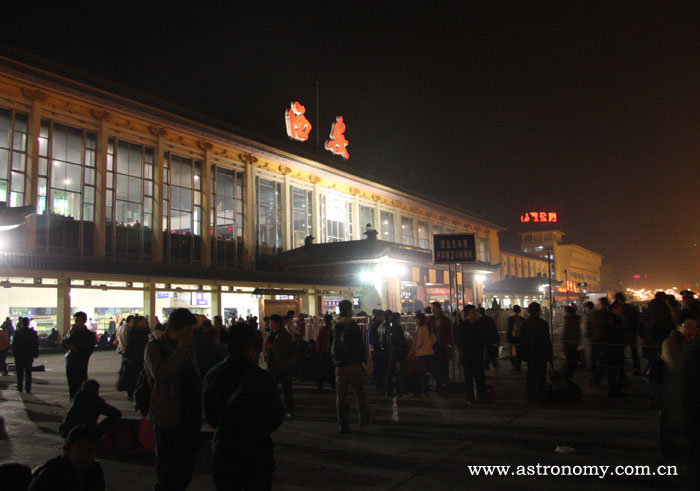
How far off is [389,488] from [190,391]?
2.54 metres

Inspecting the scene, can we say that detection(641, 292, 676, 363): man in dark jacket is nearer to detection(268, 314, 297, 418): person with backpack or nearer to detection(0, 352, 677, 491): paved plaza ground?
detection(0, 352, 677, 491): paved plaza ground

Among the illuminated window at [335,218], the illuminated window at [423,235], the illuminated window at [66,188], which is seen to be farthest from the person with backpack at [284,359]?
the illuminated window at [423,235]

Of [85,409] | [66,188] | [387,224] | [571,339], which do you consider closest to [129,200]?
[66,188]

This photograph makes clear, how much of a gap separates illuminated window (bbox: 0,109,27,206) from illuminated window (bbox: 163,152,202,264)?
23.2 ft

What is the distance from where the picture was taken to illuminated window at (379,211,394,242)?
45094 millimetres

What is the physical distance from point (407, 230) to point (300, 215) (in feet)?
48.0

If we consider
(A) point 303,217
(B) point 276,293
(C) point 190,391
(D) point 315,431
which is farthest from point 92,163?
(C) point 190,391

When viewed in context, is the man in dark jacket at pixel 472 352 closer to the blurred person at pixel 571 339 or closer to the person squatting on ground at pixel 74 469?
the blurred person at pixel 571 339

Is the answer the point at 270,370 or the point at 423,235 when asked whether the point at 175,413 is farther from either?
the point at 423,235

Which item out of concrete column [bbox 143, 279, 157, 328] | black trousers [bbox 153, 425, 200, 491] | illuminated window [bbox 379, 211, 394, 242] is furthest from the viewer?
illuminated window [bbox 379, 211, 394, 242]

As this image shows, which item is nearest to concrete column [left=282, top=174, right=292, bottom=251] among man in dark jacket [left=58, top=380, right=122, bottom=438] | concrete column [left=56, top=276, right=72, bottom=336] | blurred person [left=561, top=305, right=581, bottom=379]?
concrete column [left=56, top=276, right=72, bottom=336]

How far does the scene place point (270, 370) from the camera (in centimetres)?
1023

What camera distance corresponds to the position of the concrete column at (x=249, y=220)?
3234 centimetres

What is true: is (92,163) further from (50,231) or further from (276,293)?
(276,293)
